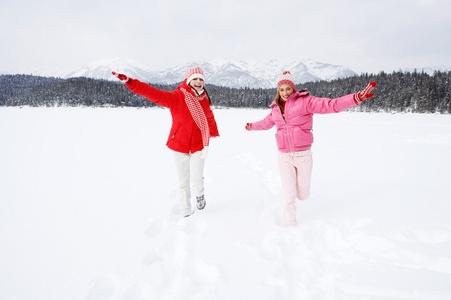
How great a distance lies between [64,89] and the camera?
87938mm

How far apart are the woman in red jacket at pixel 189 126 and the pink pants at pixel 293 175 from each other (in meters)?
1.37

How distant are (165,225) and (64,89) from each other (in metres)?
109

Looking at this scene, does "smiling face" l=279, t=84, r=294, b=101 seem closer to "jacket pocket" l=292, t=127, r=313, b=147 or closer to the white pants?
"jacket pocket" l=292, t=127, r=313, b=147

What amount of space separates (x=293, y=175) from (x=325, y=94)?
310 feet

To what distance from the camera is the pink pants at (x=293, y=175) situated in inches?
133

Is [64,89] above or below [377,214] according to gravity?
above

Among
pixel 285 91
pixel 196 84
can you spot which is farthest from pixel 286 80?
pixel 196 84

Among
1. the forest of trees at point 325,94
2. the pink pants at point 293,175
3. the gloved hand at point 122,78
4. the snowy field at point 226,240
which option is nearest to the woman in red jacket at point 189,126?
the gloved hand at point 122,78

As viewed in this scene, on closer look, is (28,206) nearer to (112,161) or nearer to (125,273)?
(125,273)

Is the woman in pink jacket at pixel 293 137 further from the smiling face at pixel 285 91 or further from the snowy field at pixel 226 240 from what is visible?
the snowy field at pixel 226 240

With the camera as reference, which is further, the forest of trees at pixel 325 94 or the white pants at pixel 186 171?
the forest of trees at pixel 325 94

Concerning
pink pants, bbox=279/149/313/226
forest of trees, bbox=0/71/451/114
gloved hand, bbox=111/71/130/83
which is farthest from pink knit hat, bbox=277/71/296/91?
forest of trees, bbox=0/71/451/114

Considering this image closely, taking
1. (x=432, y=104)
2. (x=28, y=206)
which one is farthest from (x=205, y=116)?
(x=432, y=104)

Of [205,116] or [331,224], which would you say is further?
[205,116]
